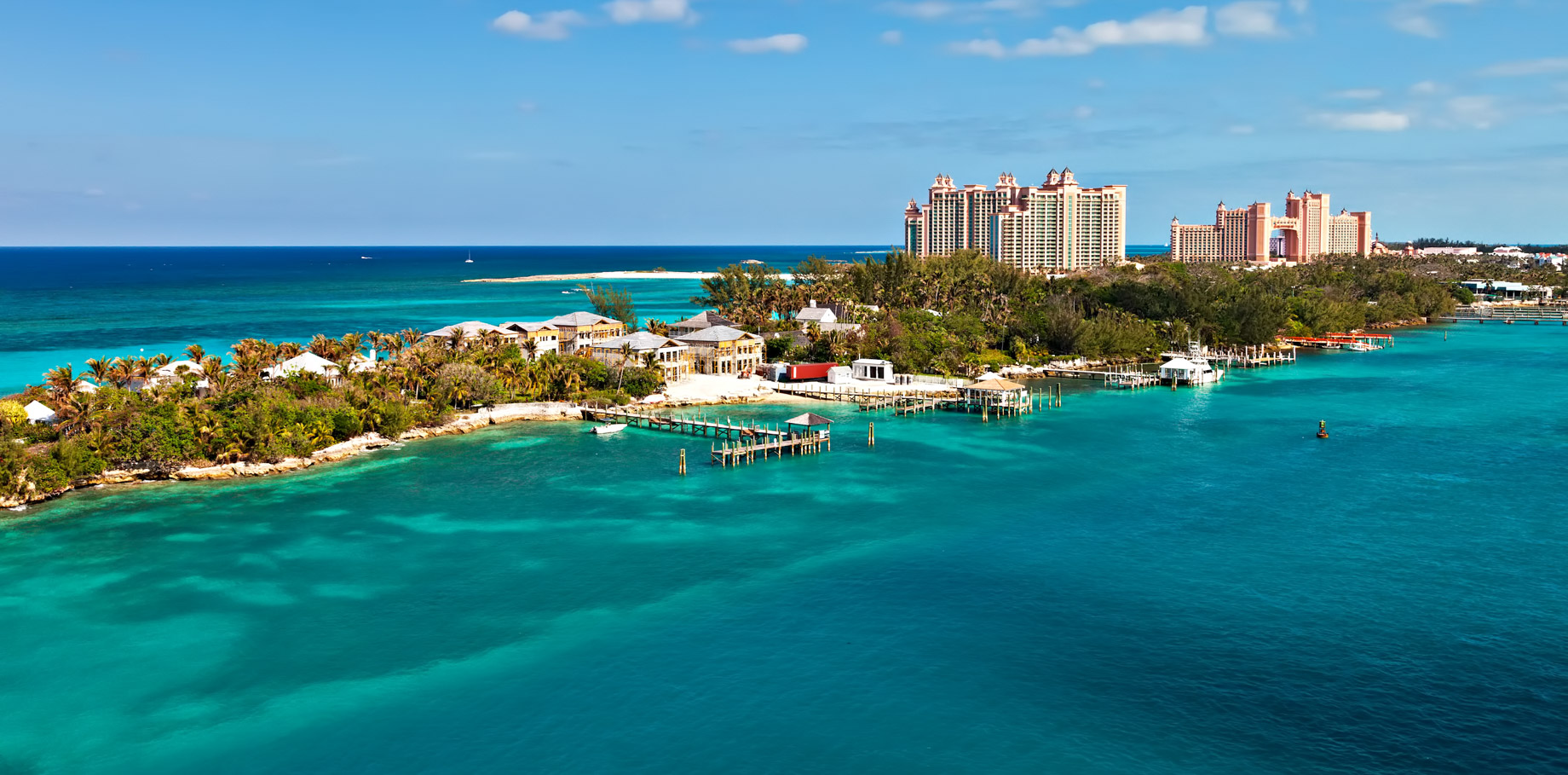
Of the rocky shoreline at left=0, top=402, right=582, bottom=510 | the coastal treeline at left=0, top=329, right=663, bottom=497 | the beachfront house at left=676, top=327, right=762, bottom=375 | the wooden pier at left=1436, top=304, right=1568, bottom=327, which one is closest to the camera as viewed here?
the rocky shoreline at left=0, top=402, right=582, bottom=510

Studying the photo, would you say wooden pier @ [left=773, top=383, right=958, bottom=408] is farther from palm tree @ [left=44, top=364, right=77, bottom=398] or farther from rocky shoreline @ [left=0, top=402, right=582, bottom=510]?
palm tree @ [left=44, top=364, right=77, bottom=398]

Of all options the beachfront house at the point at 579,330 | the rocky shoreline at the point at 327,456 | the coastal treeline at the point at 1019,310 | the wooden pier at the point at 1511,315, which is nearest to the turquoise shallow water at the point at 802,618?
the rocky shoreline at the point at 327,456

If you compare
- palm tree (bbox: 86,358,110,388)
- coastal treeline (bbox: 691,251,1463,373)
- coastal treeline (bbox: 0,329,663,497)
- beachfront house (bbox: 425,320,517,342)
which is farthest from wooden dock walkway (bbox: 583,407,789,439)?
palm tree (bbox: 86,358,110,388)

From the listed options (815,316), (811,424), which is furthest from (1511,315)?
(811,424)

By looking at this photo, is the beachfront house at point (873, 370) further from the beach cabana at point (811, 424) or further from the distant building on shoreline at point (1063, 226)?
the distant building on shoreline at point (1063, 226)

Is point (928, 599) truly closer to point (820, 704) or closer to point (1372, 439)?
point (820, 704)

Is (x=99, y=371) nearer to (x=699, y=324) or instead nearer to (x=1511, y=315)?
(x=699, y=324)
